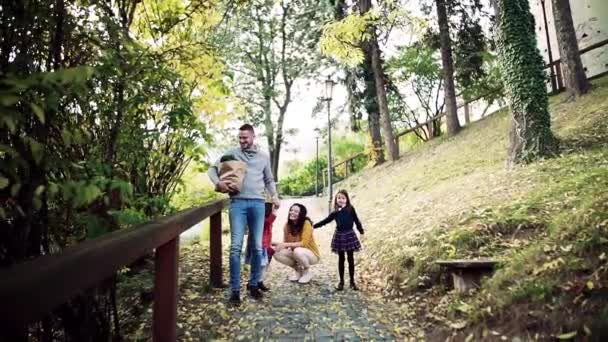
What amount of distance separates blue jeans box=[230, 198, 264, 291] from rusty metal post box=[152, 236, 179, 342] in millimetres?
1737

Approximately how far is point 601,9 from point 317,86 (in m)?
12.7

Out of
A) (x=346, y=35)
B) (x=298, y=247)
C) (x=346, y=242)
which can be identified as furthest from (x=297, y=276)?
(x=346, y=35)

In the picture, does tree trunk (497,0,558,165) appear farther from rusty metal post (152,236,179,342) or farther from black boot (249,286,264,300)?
rusty metal post (152,236,179,342)

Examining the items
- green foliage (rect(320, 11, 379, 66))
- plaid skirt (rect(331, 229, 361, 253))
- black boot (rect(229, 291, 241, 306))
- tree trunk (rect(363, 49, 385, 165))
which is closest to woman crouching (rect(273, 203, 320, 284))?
plaid skirt (rect(331, 229, 361, 253))

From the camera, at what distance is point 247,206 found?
435 cm


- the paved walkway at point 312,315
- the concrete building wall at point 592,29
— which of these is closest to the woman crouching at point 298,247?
the paved walkway at point 312,315

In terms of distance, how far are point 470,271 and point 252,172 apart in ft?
7.45

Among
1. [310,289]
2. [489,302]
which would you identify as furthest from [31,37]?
[310,289]

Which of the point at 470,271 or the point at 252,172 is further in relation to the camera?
the point at 252,172

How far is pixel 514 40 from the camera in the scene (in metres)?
7.96

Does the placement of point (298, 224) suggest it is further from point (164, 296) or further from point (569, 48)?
point (569, 48)

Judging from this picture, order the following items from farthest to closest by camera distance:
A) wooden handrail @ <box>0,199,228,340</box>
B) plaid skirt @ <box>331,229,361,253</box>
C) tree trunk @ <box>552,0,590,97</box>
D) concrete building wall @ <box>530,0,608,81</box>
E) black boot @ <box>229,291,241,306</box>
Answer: concrete building wall @ <box>530,0,608,81</box>, tree trunk @ <box>552,0,590,97</box>, plaid skirt @ <box>331,229,361,253</box>, black boot @ <box>229,291,241,306</box>, wooden handrail @ <box>0,199,228,340</box>

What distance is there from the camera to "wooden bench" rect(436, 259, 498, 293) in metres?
3.74

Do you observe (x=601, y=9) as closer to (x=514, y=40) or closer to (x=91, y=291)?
(x=514, y=40)
